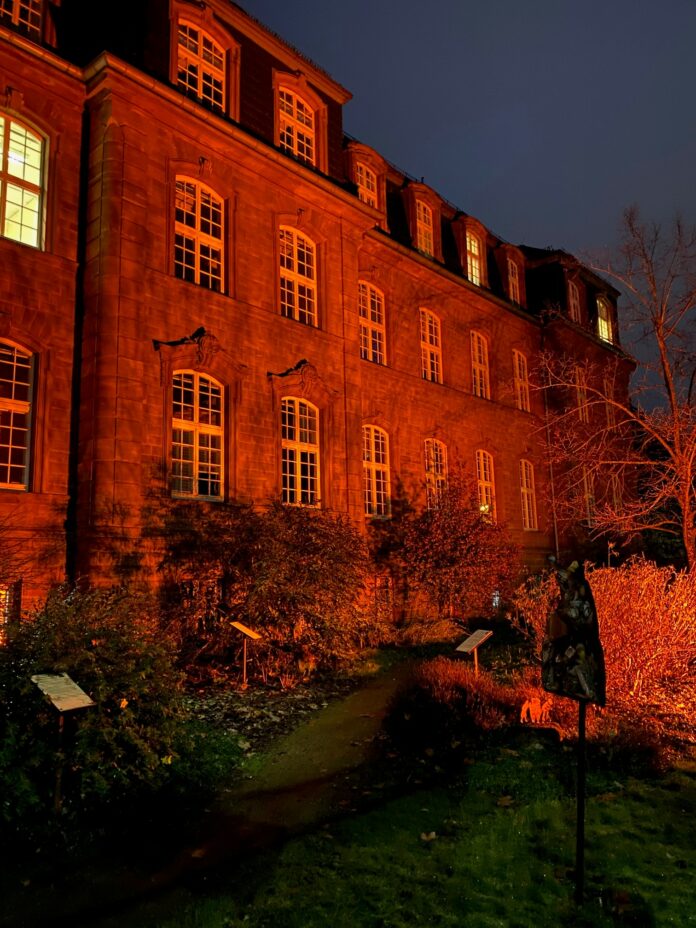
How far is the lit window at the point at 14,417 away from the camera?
12.7 metres

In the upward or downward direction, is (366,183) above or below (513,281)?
above

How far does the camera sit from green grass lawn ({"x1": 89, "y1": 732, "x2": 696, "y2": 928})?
186 inches

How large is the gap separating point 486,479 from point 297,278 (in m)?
11.4

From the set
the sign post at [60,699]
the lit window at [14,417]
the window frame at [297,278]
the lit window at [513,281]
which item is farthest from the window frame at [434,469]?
the sign post at [60,699]

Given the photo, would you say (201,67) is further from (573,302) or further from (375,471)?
(573,302)

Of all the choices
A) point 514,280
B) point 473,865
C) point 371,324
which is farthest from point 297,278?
point 473,865

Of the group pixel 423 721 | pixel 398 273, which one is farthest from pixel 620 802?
pixel 398 273

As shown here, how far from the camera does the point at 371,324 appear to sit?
71.4 ft

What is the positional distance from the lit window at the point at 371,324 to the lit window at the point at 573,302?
12.9 metres

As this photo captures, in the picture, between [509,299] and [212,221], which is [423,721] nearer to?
[212,221]

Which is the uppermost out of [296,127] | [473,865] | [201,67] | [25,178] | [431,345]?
[296,127]

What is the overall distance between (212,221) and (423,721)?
40.7ft

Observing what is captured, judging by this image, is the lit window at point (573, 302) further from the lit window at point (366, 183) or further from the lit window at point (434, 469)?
the lit window at point (366, 183)

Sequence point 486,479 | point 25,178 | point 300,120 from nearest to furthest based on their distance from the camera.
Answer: point 25,178 < point 300,120 < point 486,479
